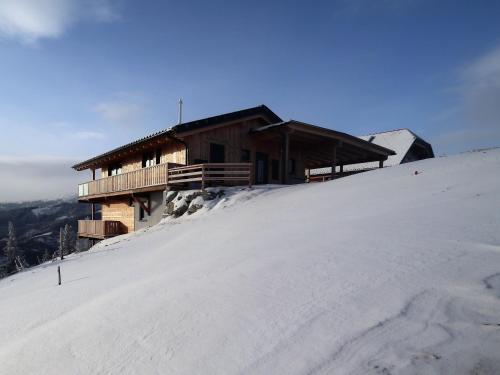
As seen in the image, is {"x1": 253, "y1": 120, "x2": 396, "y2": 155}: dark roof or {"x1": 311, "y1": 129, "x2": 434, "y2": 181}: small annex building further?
{"x1": 311, "y1": 129, "x2": 434, "y2": 181}: small annex building

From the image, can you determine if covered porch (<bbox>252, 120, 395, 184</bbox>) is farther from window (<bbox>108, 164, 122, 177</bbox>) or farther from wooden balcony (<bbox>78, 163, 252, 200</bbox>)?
window (<bbox>108, 164, 122, 177</bbox>)

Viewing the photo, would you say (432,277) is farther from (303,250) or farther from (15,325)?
(15,325)

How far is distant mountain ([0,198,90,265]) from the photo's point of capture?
86.2 meters

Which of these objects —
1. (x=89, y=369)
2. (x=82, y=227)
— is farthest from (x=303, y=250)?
(x=82, y=227)

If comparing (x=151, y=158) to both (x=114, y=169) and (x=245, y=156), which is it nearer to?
(x=245, y=156)

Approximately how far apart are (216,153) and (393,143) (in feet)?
69.4

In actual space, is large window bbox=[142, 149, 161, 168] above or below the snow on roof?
below

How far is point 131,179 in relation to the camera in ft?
62.4

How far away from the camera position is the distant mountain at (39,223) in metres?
86.2

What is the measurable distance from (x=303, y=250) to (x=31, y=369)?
138 inches

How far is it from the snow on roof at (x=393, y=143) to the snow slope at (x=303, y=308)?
24652 mm

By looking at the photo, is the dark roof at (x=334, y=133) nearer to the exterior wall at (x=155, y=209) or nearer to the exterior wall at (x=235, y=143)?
the exterior wall at (x=235, y=143)

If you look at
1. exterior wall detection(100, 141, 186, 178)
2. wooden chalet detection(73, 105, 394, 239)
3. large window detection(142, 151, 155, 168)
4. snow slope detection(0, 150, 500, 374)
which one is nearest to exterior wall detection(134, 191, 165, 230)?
wooden chalet detection(73, 105, 394, 239)

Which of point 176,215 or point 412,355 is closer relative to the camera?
point 412,355
